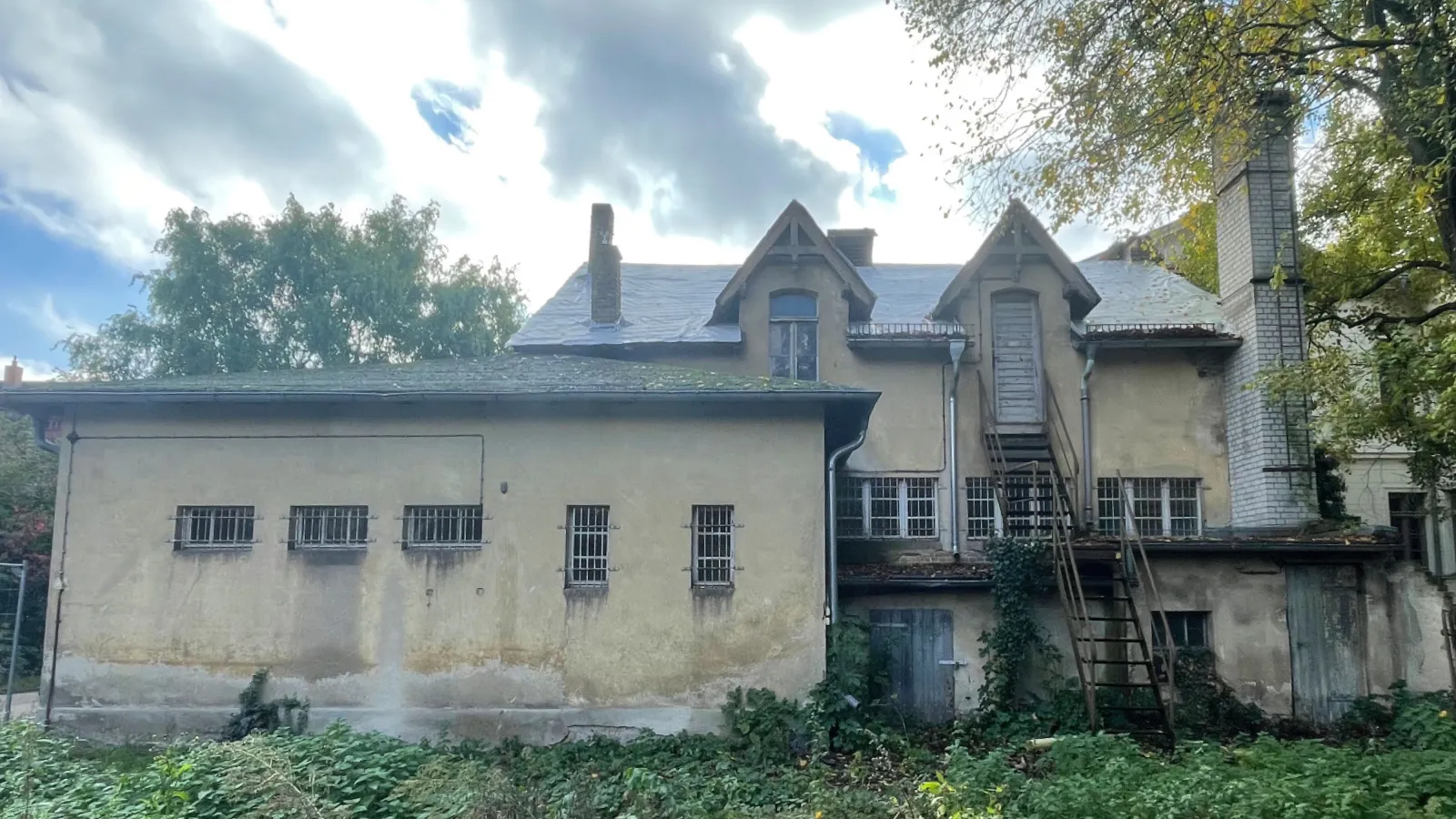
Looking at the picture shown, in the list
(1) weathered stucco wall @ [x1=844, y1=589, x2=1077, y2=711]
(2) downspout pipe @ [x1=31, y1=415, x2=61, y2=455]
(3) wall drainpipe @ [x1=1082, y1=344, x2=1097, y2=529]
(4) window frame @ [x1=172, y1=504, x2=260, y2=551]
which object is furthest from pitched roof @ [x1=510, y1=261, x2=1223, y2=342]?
(2) downspout pipe @ [x1=31, y1=415, x2=61, y2=455]

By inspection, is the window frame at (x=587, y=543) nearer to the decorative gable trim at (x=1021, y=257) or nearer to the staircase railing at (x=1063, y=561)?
the staircase railing at (x=1063, y=561)

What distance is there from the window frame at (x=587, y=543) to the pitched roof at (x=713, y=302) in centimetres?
453

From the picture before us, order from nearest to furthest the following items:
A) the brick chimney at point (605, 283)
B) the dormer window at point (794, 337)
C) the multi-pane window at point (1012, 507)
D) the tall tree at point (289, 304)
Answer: the multi-pane window at point (1012, 507) < the dormer window at point (794, 337) < the brick chimney at point (605, 283) < the tall tree at point (289, 304)

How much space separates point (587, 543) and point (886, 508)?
5544 millimetres

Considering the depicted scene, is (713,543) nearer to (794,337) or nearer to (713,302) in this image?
(794,337)

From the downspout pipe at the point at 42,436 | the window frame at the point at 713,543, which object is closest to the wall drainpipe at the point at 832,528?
the window frame at the point at 713,543

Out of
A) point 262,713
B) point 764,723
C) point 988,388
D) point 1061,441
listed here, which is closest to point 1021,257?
point 988,388

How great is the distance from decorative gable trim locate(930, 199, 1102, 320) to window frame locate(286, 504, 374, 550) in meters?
9.60

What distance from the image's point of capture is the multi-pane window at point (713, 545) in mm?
12258

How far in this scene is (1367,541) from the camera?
13.5 m

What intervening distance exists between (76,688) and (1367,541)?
16903 millimetres

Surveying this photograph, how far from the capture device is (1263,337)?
15.4 metres

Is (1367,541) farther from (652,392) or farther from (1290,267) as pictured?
(652,392)

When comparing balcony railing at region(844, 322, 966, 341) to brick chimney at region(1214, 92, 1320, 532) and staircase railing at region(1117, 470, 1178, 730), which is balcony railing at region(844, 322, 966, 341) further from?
brick chimney at region(1214, 92, 1320, 532)
